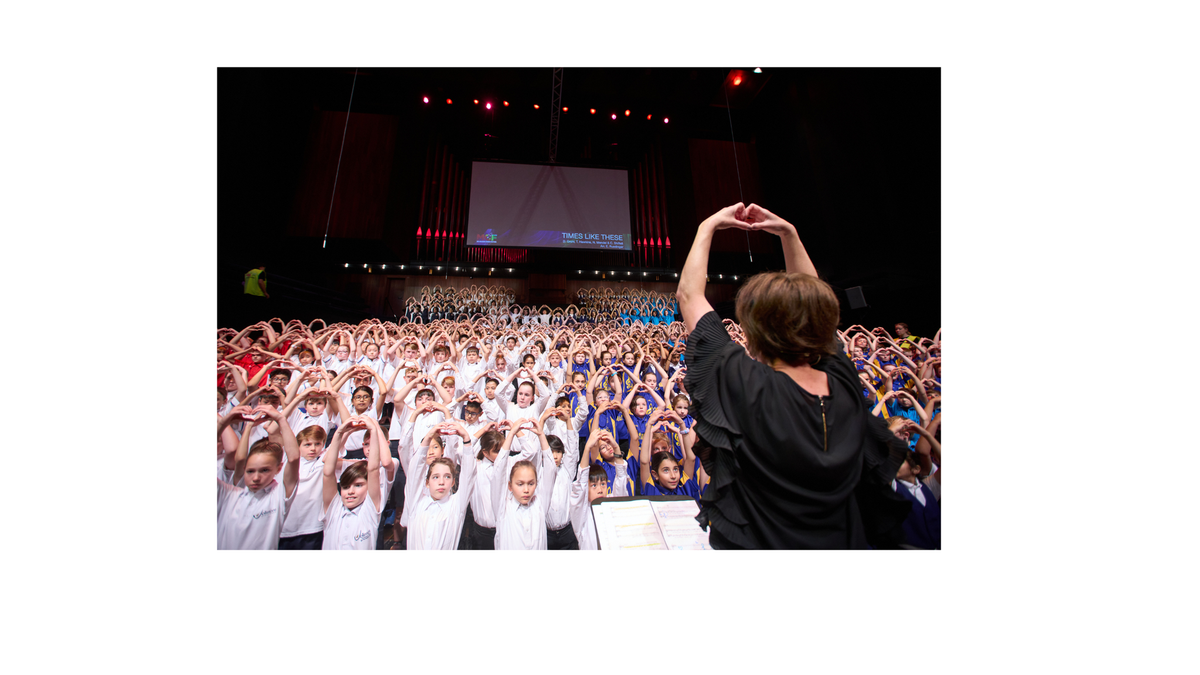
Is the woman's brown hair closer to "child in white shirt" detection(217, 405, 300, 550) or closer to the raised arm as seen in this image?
the raised arm

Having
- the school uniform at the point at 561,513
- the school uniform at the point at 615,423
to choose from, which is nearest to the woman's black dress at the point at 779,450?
the school uniform at the point at 561,513

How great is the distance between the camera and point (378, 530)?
1562 mm

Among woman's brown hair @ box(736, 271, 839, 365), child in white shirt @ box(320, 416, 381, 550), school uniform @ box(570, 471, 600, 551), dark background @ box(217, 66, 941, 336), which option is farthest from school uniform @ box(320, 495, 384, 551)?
dark background @ box(217, 66, 941, 336)

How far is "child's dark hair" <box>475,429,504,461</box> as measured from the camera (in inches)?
76.0

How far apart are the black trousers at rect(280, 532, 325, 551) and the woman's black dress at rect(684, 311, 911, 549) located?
1688 millimetres

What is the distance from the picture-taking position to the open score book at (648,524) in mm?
1177

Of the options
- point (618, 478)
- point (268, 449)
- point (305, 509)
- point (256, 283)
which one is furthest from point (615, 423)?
point (256, 283)

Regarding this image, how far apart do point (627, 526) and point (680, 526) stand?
0.19m

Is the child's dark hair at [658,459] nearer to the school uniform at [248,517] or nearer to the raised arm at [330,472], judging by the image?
the raised arm at [330,472]

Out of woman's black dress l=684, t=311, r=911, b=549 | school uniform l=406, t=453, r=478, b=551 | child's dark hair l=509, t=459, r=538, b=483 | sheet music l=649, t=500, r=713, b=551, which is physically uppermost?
woman's black dress l=684, t=311, r=911, b=549

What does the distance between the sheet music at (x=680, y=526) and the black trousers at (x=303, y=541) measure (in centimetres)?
142

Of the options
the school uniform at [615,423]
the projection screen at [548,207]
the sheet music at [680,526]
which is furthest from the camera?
the projection screen at [548,207]

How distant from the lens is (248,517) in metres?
1.41

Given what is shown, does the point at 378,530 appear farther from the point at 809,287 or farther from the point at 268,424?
the point at 809,287
